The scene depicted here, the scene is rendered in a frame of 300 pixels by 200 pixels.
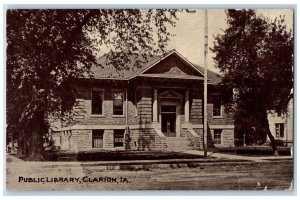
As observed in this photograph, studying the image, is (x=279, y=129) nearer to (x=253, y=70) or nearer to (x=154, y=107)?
(x=253, y=70)

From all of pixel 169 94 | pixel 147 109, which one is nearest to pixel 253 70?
pixel 169 94

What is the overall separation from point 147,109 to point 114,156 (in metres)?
0.84

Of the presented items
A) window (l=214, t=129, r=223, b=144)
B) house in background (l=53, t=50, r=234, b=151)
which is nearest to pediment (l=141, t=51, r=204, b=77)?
house in background (l=53, t=50, r=234, b=151)

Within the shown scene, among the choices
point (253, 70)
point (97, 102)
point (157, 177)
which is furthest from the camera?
point (253, 70)

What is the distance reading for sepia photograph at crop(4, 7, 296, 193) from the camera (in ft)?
29.9

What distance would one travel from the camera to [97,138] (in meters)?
9.27

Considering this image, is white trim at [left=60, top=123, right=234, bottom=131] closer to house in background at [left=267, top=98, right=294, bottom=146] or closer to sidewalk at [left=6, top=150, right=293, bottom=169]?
sidewalk at [left=6, top=150, right=293, bottom=169]

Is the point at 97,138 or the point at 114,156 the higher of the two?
the point at 97,138

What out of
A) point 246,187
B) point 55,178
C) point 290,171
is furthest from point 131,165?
point 290,171

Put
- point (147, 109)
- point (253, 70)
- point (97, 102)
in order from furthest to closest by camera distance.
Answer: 1. point (253, 70)
2. point (147, 109)
3. point (97, 102)

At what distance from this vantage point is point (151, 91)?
31.0 ft

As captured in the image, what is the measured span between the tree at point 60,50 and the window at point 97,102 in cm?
31
